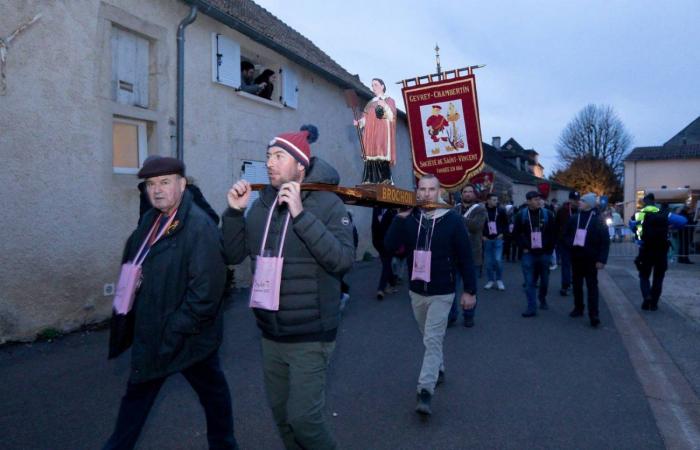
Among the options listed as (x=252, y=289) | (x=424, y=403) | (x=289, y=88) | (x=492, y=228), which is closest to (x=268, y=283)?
(x=252, y=289)

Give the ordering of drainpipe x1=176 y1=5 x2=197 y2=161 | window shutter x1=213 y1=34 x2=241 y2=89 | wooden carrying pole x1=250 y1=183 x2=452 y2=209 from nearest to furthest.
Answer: wooden carrying pole x1=250 y1=183 x2=452 y2=209 < drainpipe x1=176 y1=5 x2=197 y2=161 < window shutter x1=213 y1=34 x2=241 y2=89

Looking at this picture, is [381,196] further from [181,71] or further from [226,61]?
[226,61]

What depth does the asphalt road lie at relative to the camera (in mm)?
3932

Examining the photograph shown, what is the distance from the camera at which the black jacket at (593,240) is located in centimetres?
770

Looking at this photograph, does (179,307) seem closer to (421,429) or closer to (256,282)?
(256,282)

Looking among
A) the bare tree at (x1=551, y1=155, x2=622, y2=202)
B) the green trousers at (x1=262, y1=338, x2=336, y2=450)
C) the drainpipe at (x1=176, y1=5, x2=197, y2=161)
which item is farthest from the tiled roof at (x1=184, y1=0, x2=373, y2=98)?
the bare tree at (x1=551, y1=155, x2=622, y2=202)

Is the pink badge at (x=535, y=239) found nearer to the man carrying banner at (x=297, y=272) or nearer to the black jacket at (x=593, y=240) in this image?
the black jacket at (x=593, y=240)

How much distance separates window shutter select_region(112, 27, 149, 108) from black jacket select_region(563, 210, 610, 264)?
6.84 metres

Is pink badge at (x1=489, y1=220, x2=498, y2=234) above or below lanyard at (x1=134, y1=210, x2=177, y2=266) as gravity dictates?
below

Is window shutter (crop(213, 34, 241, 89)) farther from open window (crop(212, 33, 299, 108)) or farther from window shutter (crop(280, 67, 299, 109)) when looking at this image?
window shutter (crop(280, 67, 299, 109))

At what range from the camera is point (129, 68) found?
838cm

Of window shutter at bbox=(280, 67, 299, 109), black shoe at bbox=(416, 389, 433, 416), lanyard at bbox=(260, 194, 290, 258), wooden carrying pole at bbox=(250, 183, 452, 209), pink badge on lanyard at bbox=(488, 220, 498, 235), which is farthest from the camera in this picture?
window shutter at bbox=(280, 67, 299, 109)

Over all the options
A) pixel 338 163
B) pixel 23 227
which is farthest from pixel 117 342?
pixel 338 163

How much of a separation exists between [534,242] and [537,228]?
0.73 ft
